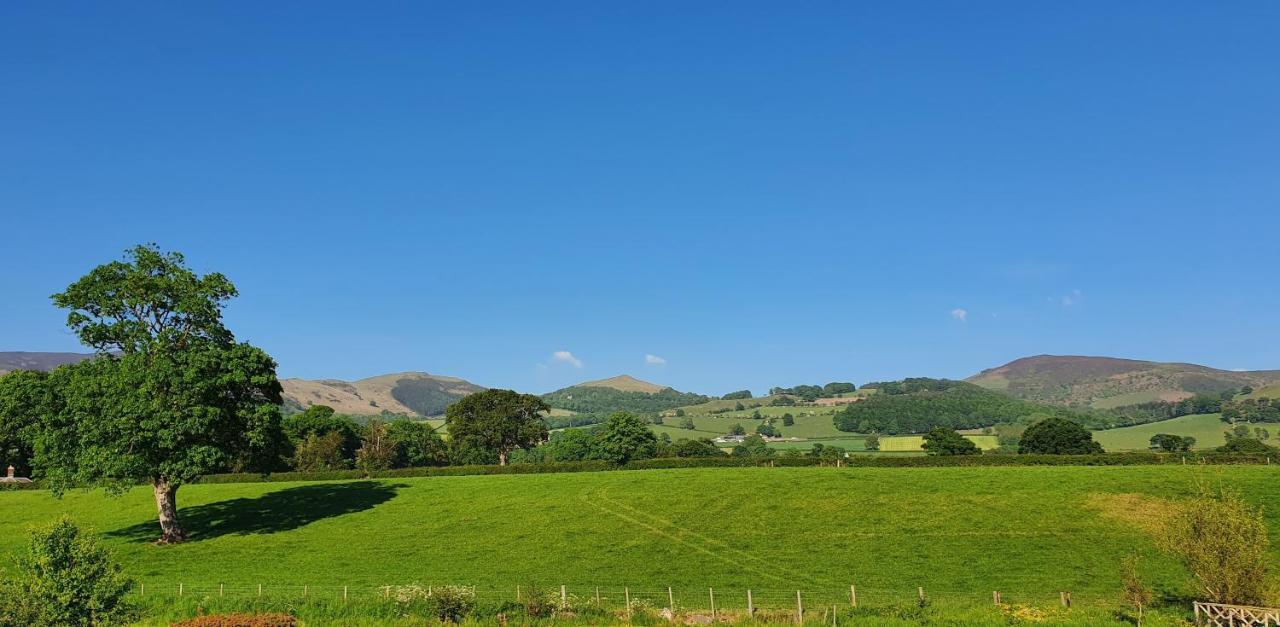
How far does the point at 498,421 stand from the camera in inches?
5231

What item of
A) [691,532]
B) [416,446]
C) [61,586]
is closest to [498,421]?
[416,446]

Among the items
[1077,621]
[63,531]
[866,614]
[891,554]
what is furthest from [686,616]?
[63,531]

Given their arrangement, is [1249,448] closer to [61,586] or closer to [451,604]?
[451,604]

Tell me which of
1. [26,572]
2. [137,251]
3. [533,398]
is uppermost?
[137,251]

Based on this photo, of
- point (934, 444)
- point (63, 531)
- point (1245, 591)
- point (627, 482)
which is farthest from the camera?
point (934, 444)

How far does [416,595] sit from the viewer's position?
38.4 metres

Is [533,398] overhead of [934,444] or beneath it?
overhead

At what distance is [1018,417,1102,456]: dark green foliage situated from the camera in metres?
110

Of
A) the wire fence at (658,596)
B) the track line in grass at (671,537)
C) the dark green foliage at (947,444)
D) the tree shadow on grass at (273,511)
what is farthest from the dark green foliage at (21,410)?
the dark green foliage at (947,444)

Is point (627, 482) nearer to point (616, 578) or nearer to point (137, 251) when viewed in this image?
point (616, 578)

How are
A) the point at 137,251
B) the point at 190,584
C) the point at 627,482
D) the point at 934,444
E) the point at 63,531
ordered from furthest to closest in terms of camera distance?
the point at 934,444 → the point at 627,482 → the point at 137,251 → the point at 190,584 → the point at 63,531

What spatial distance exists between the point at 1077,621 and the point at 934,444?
103 metres

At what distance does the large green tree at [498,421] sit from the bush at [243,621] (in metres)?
99.2

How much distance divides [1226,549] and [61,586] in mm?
47336
